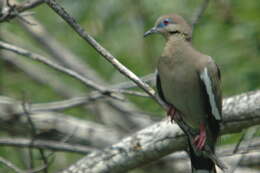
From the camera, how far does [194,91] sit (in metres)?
4.93

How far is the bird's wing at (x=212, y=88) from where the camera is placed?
4.82m

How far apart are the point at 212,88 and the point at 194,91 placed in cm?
16

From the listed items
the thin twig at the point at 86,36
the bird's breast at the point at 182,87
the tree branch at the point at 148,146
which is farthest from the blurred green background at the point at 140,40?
the thin twig at the point at 86,36

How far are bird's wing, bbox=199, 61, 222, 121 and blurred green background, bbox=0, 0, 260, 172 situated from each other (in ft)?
4.02

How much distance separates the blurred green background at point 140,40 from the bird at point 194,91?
101 centimetres

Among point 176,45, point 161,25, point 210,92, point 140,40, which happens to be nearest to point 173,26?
point 161,25

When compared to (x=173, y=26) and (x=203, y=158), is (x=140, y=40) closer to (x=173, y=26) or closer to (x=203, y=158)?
(x=173, y=26)

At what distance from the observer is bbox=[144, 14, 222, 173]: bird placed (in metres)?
4.88

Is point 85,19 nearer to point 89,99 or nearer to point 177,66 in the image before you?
point 89,99

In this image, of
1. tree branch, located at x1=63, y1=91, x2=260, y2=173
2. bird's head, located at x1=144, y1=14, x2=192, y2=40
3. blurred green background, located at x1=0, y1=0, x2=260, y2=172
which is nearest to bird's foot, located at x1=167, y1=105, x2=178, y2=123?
tree branch, located at x1=63, y1=91, x2=260, y2=173

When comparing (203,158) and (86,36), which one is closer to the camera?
(86,36)

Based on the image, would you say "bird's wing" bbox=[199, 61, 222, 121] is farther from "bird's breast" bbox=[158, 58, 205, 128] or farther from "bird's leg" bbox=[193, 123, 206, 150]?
"bird's leg" bbox=[193, 123, 206, 150]

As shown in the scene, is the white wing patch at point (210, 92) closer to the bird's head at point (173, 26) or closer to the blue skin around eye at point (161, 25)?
the bird's head at point (173, 26)

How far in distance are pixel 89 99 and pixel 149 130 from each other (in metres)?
0.77
